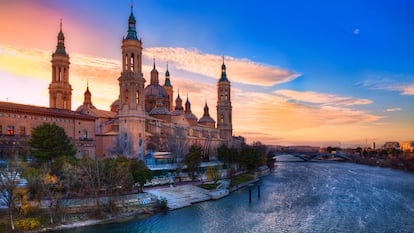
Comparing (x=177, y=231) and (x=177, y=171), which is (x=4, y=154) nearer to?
(x=177, y=171)

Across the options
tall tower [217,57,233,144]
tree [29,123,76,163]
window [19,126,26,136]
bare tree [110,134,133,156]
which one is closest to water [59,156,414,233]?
tree [29,123,76,163]

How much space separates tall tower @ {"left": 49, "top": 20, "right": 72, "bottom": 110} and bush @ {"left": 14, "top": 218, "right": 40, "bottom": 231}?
45.5 meters

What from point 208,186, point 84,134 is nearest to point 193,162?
point 208,186

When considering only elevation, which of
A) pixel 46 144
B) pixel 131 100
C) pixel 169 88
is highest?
pixel 169 88

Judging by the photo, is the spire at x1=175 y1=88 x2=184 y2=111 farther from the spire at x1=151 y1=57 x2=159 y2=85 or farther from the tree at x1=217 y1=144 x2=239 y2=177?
the tree at x1=217 y1=144 x2=239 y2=177

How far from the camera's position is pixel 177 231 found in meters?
30.8

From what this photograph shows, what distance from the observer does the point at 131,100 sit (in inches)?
2413

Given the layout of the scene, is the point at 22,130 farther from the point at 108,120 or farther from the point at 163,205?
the point at 163,205

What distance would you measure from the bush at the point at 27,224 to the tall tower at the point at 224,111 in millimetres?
83462

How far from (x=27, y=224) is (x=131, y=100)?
3546 centimetres

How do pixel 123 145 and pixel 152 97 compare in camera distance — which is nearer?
pixel 123 145

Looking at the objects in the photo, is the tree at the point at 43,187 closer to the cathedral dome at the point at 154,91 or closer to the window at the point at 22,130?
the window at the point at 22,130

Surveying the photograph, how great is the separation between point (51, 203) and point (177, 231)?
→ 11.6 m

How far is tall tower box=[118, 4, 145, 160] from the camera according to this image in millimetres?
60344
